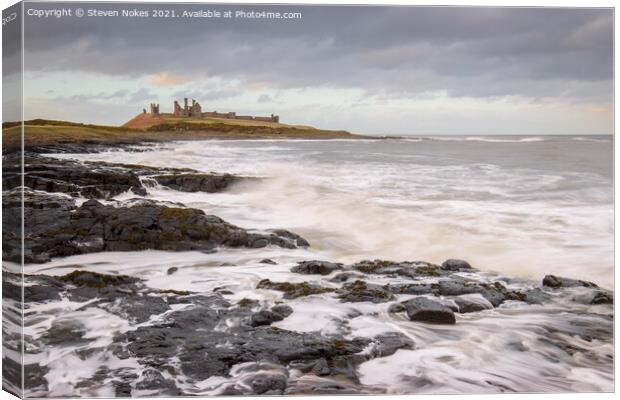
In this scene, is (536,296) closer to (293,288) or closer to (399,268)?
(399,268)

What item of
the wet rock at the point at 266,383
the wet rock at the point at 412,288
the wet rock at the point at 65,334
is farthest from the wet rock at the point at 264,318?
the wet rock at the point at 65,334

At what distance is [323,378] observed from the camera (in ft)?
31.6

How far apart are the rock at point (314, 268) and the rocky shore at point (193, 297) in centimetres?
1

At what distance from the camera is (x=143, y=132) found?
1039 centimetres

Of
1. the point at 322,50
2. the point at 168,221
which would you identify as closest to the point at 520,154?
the point at 322,50

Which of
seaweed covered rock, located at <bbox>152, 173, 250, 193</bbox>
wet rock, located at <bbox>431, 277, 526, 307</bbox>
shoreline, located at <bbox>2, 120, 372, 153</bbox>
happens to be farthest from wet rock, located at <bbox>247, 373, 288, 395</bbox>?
shoreline, located at <bbox>2, 120, 372, 153</bbox>

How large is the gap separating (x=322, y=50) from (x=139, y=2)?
2.36 m

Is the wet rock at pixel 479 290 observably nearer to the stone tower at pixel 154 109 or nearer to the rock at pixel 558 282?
the rock at pixel 558 282

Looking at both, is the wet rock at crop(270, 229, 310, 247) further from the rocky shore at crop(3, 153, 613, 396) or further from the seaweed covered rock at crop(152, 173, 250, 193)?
the seaweed covered rock at crop(152, 173, 250, 193)

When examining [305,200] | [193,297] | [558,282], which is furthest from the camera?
[305,200]

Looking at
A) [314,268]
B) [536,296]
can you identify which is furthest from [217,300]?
[536,296]

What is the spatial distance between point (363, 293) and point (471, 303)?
1376mm

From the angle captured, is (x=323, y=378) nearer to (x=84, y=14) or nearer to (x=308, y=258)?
(x=308, y=258)

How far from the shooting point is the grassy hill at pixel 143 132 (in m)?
9.77
